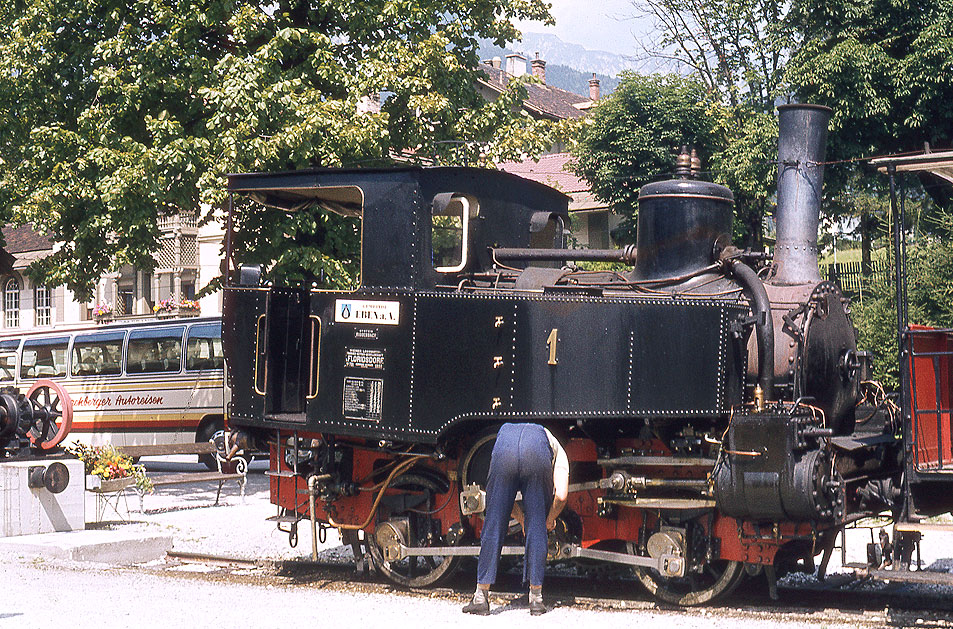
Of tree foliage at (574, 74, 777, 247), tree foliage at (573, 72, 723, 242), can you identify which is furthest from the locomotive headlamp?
tree foliage at (573, 72, 723, 242)

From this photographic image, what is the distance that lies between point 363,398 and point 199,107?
8.59 metres

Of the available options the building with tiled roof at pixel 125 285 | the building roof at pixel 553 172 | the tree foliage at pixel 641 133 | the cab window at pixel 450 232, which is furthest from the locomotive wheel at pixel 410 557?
the building with tiled roof at pixel 125 285

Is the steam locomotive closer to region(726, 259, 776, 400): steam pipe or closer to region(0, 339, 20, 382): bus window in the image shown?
region(726, 259, 776, 400): steam pipe

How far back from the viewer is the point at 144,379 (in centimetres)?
2253

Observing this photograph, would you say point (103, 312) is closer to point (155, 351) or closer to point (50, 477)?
point (155, 351)

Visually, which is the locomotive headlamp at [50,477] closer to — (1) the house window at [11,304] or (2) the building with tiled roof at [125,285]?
(2) the building with tiled roof at [125,285]

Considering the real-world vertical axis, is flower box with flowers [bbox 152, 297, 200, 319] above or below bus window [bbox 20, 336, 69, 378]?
above

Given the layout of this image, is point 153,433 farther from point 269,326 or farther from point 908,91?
point 908,91

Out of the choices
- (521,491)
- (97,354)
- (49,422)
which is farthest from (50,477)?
(97,354)

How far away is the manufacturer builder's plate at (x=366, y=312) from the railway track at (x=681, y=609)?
83.4 inches

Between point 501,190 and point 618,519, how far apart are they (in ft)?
9.59

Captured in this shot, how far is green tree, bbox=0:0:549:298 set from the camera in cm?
1510

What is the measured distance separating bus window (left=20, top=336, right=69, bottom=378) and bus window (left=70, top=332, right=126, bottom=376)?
0.41 metres

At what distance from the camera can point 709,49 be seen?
31375 mm
